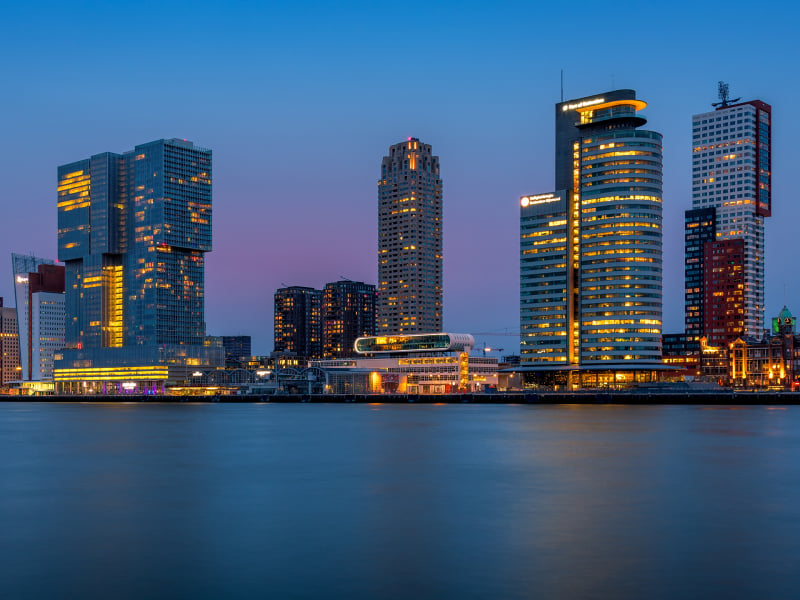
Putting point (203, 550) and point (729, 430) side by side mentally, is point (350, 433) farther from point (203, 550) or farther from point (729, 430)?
point (203, 550)

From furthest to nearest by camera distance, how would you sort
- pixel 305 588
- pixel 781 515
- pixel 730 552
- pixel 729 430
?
pixel 729 430 < pixel 781 515 < pixel 730 552 < pixel 305 588

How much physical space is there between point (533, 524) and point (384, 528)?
6.95 metres

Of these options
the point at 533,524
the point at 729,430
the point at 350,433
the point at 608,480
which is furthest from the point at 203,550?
the point at 729,430

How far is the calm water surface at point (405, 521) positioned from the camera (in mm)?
29172

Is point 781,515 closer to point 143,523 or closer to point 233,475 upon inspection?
point 143,523

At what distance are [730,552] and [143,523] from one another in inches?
1002

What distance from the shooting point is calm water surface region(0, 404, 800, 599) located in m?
29.2

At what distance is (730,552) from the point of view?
3328 cm

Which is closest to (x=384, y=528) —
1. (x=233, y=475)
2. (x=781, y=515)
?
(x=781, y=515)

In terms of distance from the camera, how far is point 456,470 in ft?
204

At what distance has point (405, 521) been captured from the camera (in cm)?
4059

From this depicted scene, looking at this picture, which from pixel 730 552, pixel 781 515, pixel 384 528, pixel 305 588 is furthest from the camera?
pixel 781 515

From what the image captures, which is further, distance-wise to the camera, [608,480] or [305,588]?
[608,480]

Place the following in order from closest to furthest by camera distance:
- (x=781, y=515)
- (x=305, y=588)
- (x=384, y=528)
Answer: (x=305, y=588)
(x=384, y=528)
(x=781, y=515)
